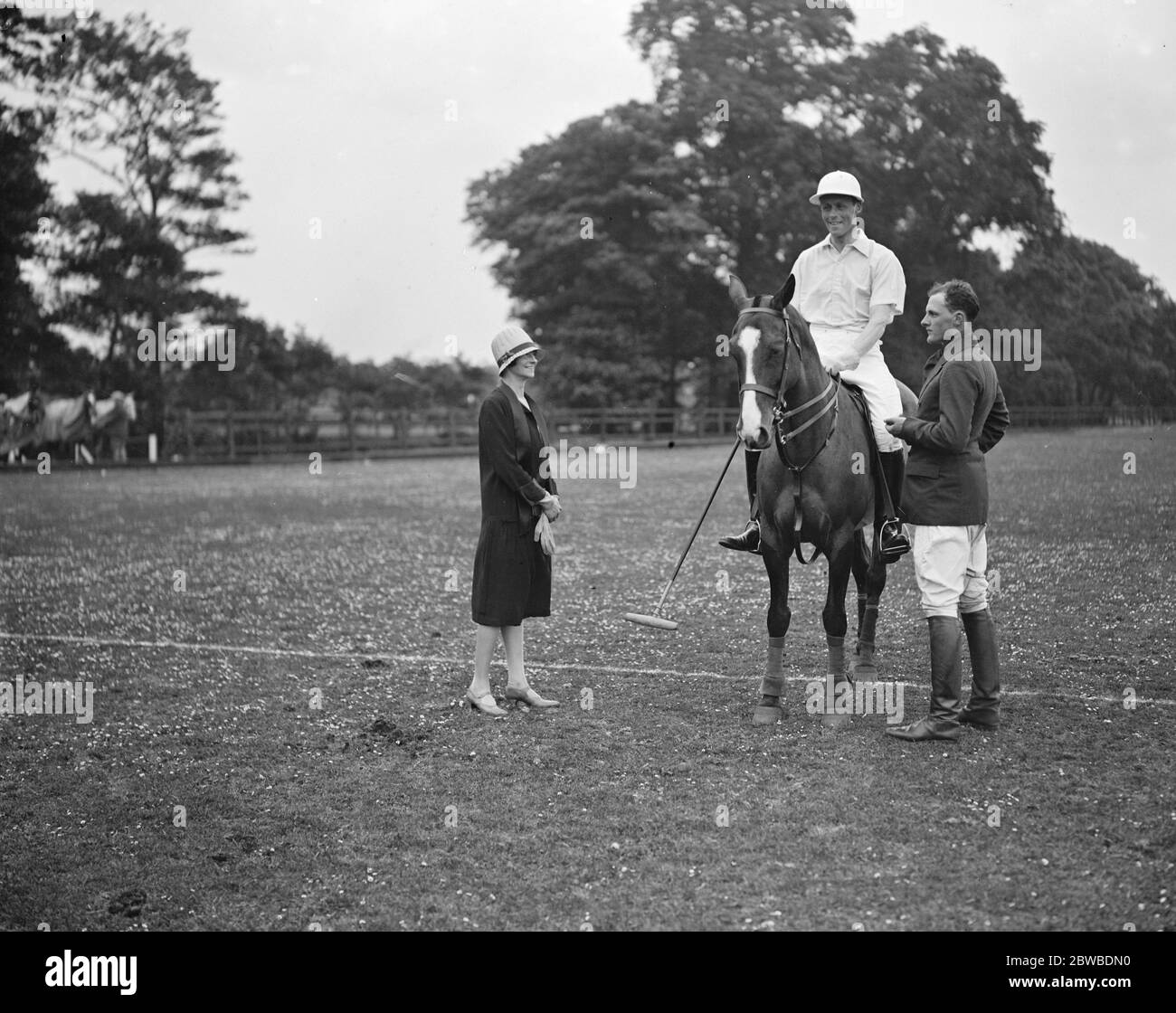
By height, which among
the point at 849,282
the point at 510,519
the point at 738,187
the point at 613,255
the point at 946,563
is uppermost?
the point at 738,187

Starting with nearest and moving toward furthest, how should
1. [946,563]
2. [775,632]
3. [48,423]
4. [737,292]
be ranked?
[946,563] < [737,292] < [775,632] < [48,423]

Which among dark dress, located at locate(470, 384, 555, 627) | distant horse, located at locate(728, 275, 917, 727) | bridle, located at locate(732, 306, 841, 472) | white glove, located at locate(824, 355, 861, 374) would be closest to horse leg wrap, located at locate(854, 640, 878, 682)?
distant horse, located at locate(728, 275, 917, 727)

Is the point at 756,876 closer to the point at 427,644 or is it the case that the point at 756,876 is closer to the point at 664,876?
the point at 664,876

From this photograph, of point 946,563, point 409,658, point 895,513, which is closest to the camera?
point 946,563

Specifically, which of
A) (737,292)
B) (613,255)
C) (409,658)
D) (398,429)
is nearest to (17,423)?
(398,429)

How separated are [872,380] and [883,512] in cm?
101

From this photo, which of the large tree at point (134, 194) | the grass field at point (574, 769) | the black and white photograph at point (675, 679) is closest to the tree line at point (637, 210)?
the large tree at point (134, 194)

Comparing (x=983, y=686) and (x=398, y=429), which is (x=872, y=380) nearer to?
(x=983, y=686)

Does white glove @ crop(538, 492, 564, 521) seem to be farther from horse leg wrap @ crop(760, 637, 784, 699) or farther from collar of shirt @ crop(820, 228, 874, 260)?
collar of shirt @ crop(820, 228, 874, 260)

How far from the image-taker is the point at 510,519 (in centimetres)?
799

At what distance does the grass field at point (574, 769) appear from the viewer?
4965mm

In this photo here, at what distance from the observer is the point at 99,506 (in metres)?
23.5
